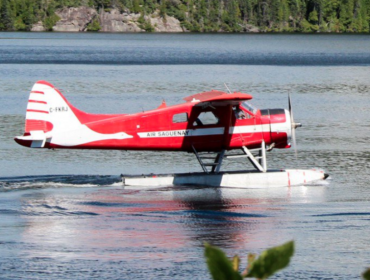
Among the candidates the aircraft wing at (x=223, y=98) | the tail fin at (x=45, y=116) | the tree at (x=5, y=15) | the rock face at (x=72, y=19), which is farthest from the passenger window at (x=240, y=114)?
the rock face at (x=72, y=19)

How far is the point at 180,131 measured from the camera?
508 inches

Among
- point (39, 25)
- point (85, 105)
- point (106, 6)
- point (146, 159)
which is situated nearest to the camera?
point (146, 159)

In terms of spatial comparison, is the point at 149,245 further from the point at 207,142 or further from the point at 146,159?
the point at 146,159

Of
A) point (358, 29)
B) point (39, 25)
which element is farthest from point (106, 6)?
point (358, 29)

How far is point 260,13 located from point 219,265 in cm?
16260

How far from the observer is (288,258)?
1403mm

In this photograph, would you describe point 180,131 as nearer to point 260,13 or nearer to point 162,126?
point 162,126

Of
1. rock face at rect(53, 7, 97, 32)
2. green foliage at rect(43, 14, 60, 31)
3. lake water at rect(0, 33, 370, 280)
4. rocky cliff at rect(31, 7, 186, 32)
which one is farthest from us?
rocky cliff at rect(31, 7, 186, 32)

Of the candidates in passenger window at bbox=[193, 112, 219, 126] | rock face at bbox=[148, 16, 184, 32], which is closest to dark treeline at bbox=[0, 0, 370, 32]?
rock face at bbox=[148, 16, 184, 32]

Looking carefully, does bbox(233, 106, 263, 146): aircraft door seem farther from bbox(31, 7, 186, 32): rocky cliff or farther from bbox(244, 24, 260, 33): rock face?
bbox(244, 24, 260, 33): rock face

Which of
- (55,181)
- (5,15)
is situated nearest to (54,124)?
(55,181)

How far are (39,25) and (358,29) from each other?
67.4 meters

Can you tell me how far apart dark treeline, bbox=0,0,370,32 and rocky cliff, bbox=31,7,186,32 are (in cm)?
127

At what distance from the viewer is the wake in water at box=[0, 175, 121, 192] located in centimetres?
1285
